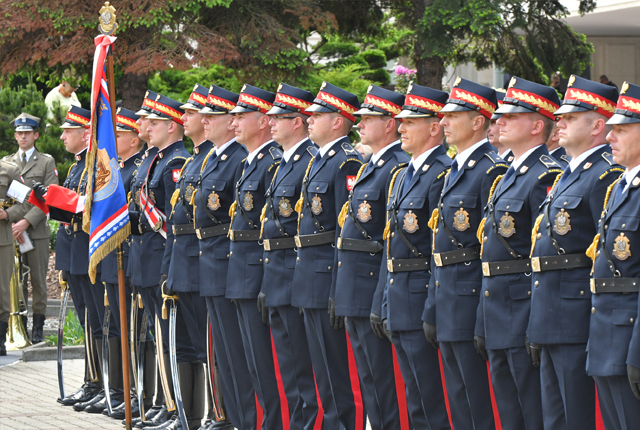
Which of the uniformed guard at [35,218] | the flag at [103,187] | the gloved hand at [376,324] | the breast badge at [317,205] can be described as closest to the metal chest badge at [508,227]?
the gloved hand at [376,324]

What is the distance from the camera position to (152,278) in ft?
25.4

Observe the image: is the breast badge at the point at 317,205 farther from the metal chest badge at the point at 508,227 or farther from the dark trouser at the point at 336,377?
the metal chest badge at the point at 508,227

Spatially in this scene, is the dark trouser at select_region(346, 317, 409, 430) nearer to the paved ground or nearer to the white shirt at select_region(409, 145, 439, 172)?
the white shirt at select_region(409, 145, 439, 172)

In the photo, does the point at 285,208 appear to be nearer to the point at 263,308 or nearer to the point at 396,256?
the point at 263,308

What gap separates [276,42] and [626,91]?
924cm

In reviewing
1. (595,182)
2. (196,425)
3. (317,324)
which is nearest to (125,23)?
(196,425)

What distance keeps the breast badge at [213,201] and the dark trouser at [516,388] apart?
8.63ft

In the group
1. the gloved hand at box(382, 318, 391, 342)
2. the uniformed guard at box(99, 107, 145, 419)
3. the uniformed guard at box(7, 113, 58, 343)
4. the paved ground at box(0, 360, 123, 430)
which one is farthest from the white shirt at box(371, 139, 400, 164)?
the uniformed guard at box(7, 113, 58, 343)

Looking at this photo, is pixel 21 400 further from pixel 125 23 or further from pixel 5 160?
pixel 125 23

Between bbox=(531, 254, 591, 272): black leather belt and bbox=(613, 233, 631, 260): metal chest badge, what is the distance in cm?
36

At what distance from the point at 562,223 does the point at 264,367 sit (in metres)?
2.66

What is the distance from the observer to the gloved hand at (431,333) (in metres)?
5.35

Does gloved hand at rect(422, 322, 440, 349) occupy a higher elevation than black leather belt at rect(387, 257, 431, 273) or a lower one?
lower

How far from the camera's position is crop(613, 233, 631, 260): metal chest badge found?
4203 millimetres
